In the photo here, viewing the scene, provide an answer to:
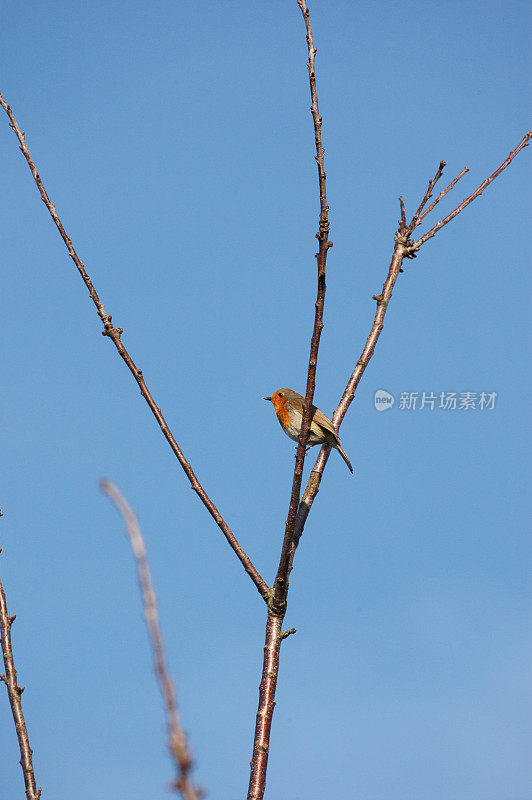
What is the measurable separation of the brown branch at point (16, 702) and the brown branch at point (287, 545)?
2.80 feet

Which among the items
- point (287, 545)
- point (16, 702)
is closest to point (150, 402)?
point (287, 545)

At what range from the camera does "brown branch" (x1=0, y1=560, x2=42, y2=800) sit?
280 cm

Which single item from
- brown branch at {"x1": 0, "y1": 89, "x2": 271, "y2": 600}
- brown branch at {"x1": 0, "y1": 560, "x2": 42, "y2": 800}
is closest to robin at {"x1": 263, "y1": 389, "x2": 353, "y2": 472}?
brown branch at {"x1": 0, "y1": 89, "x2": 271, "y2": 600}

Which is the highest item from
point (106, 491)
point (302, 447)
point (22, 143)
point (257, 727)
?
point (22, 143)

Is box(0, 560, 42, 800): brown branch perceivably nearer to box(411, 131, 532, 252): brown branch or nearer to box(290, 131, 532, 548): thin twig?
box(290, 131, 532, 548): thin twig

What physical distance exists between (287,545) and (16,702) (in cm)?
129

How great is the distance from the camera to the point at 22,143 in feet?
10.5

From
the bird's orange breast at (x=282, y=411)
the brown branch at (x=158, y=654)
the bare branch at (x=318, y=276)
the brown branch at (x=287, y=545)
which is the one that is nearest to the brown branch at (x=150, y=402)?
the brown branch at (x=287, y=545)

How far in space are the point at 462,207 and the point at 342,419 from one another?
4.67 feet

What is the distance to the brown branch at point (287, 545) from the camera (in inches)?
118

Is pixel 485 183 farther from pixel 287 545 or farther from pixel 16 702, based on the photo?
pixel 16 702

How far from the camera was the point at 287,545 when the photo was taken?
338 cm

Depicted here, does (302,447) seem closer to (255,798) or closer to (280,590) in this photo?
(280,590)

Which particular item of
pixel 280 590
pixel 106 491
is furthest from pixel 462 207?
pixel 106 491
